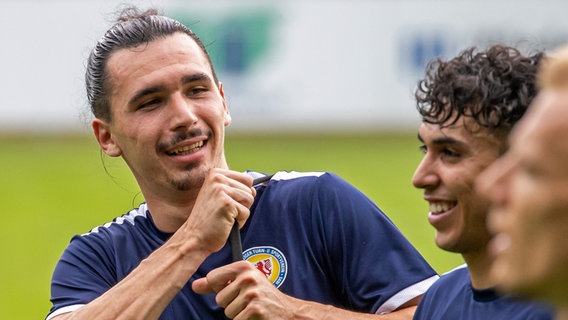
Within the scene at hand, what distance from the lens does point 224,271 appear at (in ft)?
14.4

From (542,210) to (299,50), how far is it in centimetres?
1880

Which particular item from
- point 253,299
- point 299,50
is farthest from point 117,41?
point 299,50

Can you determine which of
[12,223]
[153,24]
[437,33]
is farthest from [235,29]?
[153,24]

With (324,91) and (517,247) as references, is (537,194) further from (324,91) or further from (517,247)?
(324,91)

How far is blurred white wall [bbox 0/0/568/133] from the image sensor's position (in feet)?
66.2

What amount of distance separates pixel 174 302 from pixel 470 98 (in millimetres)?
1501

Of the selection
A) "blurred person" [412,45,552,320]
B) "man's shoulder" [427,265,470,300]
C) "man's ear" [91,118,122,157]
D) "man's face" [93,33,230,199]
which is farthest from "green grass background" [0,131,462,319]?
"blurred person" [412,45,552,320]

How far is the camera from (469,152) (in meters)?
3.98

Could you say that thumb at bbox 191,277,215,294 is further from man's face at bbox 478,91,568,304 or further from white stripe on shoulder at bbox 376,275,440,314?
man's face at bbox 478,91,568,304

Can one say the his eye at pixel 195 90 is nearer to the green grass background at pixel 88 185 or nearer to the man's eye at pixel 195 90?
the man's eye at pixel 195 90

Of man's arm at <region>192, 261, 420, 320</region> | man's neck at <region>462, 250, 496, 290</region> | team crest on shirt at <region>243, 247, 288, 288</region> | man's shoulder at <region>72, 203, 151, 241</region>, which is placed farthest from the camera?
man's shoulder at <region>72, 203, 151, 241</region>

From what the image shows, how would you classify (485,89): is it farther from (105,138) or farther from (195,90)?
(105,138)

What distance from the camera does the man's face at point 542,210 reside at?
7.16 feet

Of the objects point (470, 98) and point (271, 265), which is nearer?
point (470, 98)
